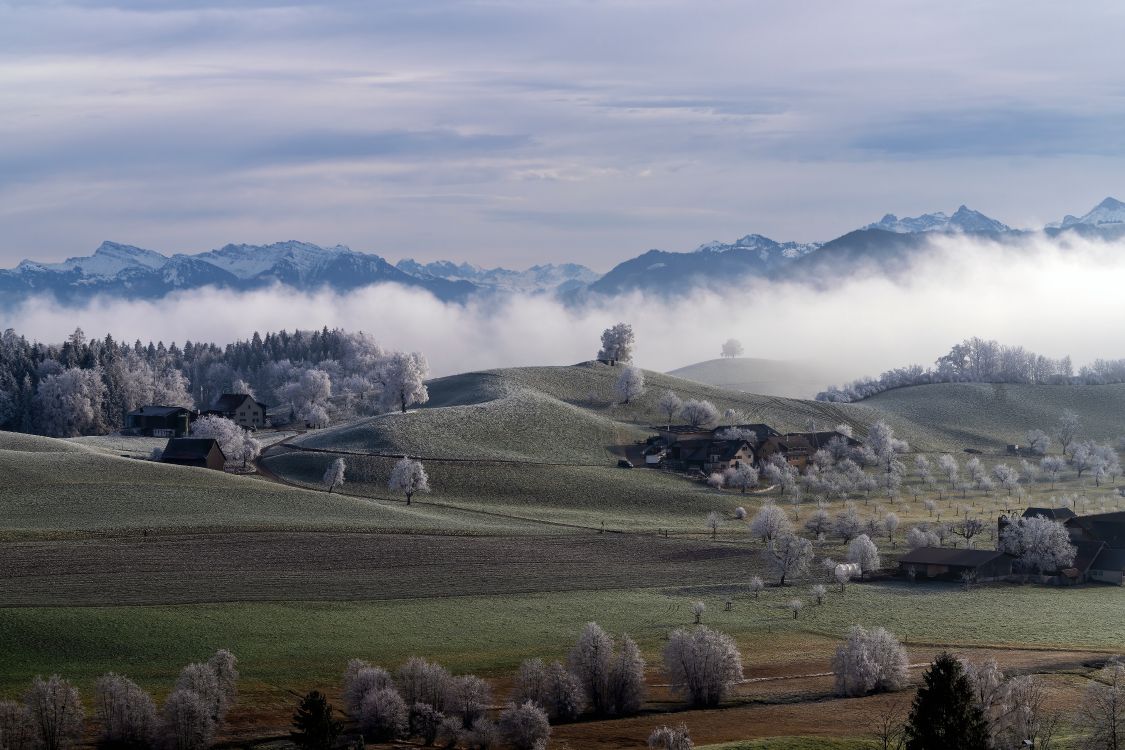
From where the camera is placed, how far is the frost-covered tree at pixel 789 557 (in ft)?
282

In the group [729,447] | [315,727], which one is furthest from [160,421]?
[315,727]

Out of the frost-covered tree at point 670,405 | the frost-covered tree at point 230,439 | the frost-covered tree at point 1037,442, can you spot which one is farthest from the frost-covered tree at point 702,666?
the frost-covered tree at point 1037,442

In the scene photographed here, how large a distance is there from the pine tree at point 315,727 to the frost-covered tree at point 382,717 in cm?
371

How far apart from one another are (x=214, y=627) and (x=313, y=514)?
31.5 metres

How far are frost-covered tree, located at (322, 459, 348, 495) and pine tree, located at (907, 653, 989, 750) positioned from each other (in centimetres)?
7653

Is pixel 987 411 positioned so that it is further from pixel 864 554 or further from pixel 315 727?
pixel 315 727

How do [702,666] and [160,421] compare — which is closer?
[702,666]

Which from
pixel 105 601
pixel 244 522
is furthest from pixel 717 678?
pixel 244 522

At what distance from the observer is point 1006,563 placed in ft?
295

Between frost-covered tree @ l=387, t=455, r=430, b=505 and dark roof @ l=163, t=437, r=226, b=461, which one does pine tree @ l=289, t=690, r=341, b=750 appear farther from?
dark roof @ l=163, t=437, r=226, b=461

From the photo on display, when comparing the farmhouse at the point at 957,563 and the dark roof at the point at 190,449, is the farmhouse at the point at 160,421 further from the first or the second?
the farmhouse at the point at 957,563

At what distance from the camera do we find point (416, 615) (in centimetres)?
6950

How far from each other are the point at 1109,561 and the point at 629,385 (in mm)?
86442

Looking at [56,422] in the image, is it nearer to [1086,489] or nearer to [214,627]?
[214,627]
